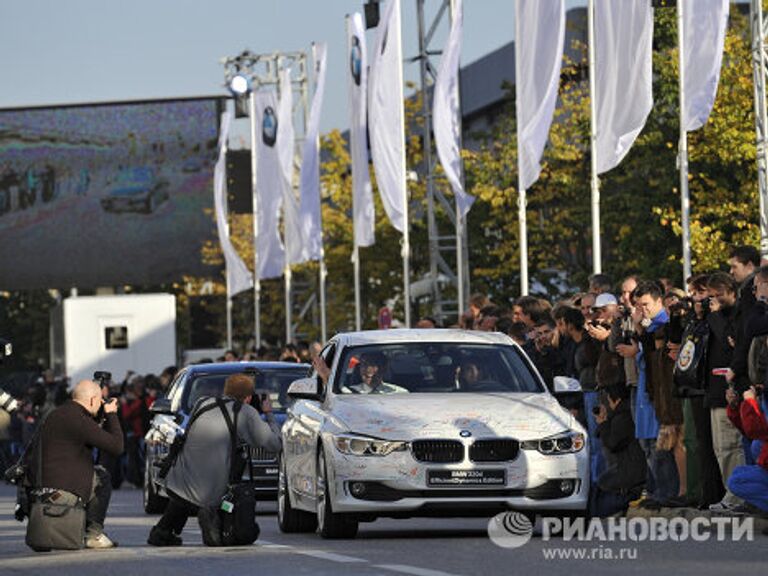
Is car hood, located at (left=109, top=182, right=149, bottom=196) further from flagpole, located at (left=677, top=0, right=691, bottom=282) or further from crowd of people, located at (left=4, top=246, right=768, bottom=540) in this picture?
crowd of people, located at (left=4, top=246, right=768, bottom=540)

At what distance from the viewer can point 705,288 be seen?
19.3 metres

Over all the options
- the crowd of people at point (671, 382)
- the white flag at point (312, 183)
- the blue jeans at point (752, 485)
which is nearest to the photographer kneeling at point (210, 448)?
the crowd of people at point (671, 382)

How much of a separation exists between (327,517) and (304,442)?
3.53 feet

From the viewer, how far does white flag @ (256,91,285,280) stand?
179 ft

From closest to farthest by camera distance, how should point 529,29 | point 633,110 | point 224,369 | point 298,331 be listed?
point 224,369, point 633,110, point 529,29, point 298,331

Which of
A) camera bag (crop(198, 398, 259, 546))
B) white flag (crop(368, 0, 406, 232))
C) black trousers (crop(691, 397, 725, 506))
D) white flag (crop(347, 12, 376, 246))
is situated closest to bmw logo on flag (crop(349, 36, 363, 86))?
white flag (crop(347, 12, 376, 246))

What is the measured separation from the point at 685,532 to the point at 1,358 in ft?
21.7

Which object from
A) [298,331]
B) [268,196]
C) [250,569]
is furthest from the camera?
[298,331]

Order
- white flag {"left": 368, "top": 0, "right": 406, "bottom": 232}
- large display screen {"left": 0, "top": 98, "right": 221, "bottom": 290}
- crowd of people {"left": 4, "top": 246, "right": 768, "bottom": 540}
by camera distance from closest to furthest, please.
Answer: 1. crowd of people {"left": 4, "top": 246, "right": 768, "bottom": 540}
2. white flag {"left": 368, "top": 0, "right": 406, "bottom": 232}
3. large display screen {"left": 0, "top": 98, "right": 221, "bottom": 290}

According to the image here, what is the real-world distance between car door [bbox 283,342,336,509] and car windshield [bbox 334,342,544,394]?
0.78 ft

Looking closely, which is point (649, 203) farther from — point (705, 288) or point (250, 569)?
point (250, 569)

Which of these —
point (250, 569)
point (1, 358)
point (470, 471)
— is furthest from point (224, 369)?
point (250, 569)

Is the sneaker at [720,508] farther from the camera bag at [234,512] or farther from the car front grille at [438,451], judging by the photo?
the camera bag at [234,512]

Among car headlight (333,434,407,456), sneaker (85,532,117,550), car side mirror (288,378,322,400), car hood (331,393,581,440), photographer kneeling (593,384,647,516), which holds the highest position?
car side mirror (288,378,322,400)
